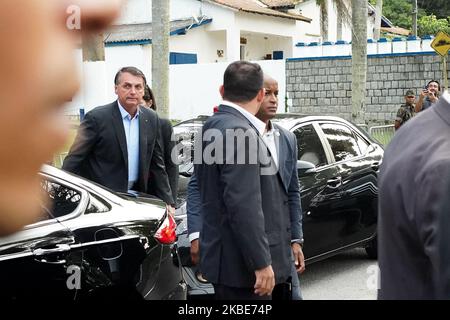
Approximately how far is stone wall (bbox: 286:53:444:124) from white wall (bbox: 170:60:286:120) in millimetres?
948

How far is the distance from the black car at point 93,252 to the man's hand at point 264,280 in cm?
103

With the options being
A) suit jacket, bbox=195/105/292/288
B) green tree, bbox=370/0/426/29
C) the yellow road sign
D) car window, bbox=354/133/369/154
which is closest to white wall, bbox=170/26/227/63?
the yellow road sign

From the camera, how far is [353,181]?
6.70 m

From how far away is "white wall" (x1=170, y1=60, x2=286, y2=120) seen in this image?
2547cm

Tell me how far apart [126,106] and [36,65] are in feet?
15.8

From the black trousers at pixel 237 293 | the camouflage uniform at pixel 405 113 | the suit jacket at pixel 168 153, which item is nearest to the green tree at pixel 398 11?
the camouflage uniform at pixel 405 113

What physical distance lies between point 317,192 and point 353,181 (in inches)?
27.4

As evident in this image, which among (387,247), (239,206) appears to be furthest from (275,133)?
(387,247)

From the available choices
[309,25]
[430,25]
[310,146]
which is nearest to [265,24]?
[309,25]

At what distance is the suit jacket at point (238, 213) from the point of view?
3.18m

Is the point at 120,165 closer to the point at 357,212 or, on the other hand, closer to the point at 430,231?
the point at 357,212

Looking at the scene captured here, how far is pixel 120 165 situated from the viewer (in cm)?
508

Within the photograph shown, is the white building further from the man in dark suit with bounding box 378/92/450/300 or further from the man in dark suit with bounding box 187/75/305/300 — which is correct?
the man in dark suit with bounding box 378/92/450/300

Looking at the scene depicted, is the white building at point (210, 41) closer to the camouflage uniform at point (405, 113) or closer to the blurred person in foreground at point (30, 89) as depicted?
the camouflage uniform at point (405, 113)
